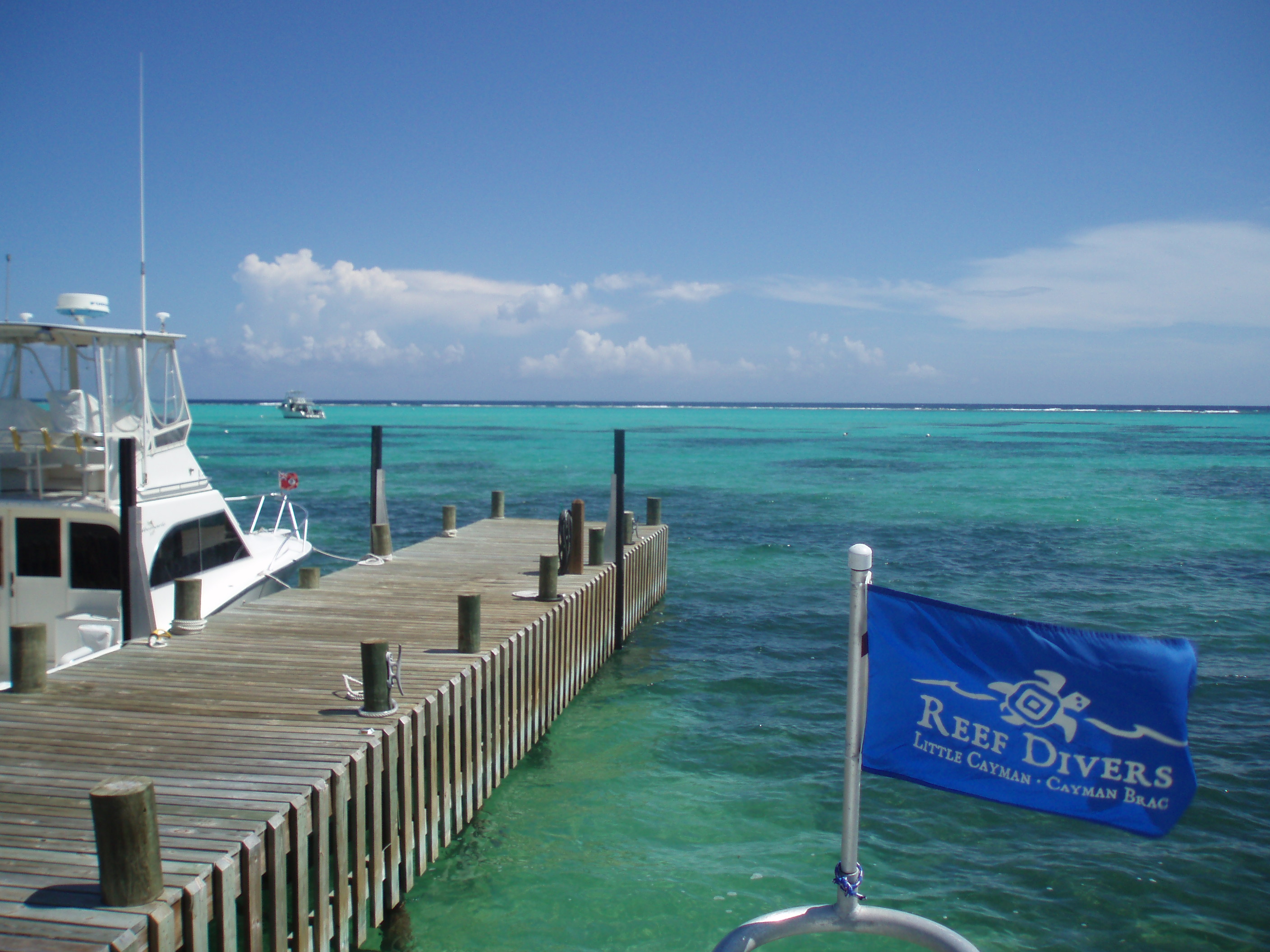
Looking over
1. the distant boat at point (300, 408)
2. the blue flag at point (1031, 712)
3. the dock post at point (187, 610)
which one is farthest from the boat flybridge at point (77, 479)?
the distant boat at point (300, 408)

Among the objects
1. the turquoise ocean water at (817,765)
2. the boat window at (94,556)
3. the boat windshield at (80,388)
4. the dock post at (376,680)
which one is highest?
the boat windshield at (80,388)

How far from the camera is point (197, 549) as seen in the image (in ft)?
41.0

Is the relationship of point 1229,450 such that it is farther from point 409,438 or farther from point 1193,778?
point 1193,778

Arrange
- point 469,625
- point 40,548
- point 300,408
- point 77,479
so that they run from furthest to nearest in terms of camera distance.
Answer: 1. point 300,408
2. point 77,479
3. point 40,548
4. point 469,625

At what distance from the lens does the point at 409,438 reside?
94.4 metres

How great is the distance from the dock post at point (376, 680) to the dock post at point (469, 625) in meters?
1.88

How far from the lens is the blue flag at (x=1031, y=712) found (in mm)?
3602

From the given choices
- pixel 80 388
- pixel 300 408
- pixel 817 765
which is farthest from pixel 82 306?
pixel 300 408

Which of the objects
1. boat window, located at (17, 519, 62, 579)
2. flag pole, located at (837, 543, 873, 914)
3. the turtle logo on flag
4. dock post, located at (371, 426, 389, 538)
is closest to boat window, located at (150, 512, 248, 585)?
boat window, located at (17, 519, 62, 579)

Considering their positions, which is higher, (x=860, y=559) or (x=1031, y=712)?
(x=860, y=559)

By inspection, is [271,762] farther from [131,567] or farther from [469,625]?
[131,567]

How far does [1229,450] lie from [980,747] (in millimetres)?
96247

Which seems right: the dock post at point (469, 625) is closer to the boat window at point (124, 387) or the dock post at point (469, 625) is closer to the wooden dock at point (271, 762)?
the wooden dock at point (271, 762)

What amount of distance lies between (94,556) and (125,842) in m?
7.37
